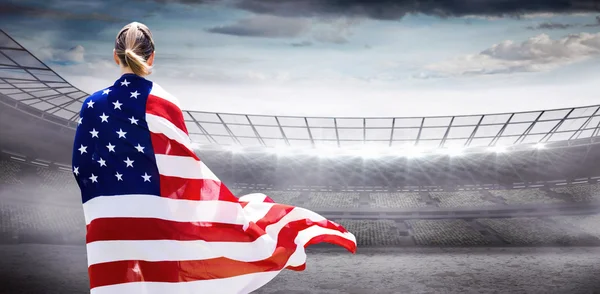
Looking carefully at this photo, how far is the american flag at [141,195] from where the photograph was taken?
84.2 inches

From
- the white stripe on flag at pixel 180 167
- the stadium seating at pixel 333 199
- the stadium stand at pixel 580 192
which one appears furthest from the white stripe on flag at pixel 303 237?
the stadium stand at pixel 580 192

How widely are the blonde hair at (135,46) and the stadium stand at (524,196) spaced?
927 inches

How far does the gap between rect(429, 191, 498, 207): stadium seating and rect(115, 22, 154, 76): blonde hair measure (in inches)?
897

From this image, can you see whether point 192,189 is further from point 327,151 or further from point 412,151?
point 412,151

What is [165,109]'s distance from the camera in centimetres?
218

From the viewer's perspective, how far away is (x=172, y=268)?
2.20 meters

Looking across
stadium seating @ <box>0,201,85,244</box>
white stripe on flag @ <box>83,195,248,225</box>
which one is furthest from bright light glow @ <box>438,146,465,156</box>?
white stripe on flag @ <box>83,195,248,225</box>

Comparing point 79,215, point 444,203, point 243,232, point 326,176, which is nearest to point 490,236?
point 444,203

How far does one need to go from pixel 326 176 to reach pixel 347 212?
491 centimetres

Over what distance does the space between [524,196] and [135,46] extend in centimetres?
2497

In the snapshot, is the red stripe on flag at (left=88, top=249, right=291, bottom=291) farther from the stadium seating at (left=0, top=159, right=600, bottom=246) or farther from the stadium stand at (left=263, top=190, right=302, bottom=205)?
the stadium stand at (left=263, top=190, right=302, bottom=205)

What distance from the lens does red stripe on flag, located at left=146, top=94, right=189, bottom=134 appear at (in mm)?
2146

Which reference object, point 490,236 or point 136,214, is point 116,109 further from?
point 490,236

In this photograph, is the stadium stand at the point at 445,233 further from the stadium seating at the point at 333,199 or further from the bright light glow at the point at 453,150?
the stadium seating at the point at 333,199
